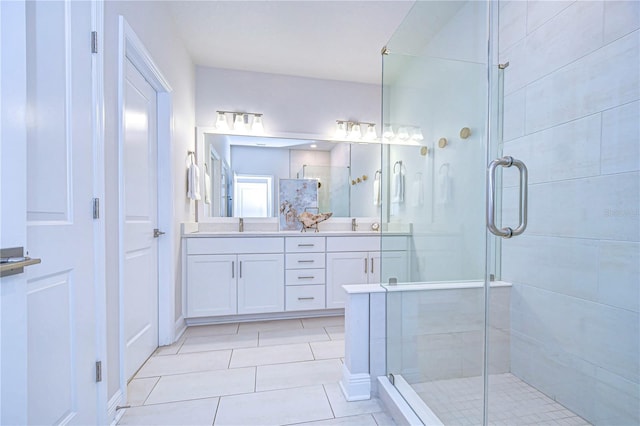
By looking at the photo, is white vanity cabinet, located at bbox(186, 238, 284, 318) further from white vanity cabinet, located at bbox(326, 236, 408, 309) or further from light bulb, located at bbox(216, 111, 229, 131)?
light bulb, located at bbox(216, 111, 229, 131)

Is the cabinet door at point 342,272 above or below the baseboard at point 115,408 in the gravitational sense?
above

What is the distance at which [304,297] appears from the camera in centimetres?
271

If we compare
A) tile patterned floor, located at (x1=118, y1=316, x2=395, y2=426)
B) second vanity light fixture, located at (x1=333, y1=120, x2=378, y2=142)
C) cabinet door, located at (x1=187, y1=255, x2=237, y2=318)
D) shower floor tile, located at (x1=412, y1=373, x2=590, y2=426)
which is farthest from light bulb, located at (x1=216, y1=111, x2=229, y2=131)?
shower floor tile, located at (x1=412, y1=373, x2=590, y2=426)

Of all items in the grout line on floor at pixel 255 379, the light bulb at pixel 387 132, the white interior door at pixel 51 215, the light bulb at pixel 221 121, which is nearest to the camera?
the white interior door at pixel 51 215

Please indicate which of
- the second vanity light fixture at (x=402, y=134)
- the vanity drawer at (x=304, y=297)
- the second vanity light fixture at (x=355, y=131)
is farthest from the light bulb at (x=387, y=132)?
the vanity drawer at (x=304, y=297)

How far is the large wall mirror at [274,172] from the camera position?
3012 millimetres

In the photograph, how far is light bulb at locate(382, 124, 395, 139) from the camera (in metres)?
1.92

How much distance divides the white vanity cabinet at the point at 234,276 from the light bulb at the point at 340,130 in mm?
1436

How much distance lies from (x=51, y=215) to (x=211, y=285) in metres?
1.65

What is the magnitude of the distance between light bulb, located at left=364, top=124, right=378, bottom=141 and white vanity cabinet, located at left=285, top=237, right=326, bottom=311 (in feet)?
4.66

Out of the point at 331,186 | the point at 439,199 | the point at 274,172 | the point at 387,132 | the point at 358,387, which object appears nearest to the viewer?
the point at 358,387

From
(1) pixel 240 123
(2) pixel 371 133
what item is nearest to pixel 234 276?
(1) pixel 240 123

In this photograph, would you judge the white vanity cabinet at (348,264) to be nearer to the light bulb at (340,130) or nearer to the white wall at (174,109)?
the light bulb at (340,130)

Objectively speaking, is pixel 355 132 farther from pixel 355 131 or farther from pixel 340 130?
pixel 340 130
